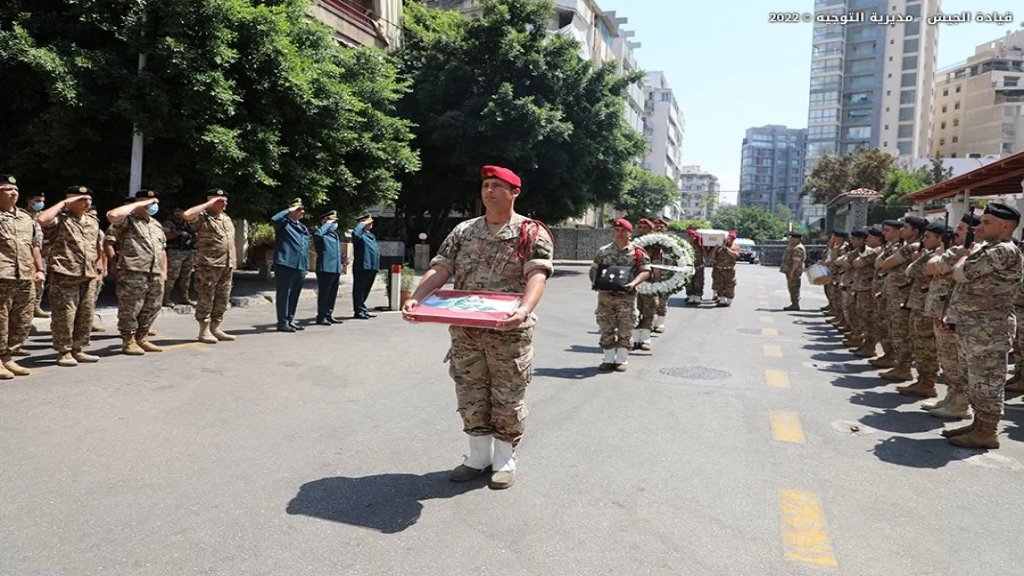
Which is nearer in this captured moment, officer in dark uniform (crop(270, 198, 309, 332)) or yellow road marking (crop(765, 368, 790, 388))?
yellow road marking (crop(765, 368, 790, 388))

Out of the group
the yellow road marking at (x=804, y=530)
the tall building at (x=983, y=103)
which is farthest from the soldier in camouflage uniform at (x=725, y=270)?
the tall building at (x=983, y=103)

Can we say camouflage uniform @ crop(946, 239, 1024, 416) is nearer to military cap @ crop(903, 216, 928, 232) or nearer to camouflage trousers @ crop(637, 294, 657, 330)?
military cap @ crop(903, 216, 928, 232)

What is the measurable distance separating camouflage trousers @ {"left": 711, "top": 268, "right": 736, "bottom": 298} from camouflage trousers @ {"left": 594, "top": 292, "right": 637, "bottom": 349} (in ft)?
33.3

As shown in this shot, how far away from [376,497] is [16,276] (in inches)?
200

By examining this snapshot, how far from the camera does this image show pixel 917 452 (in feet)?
18.8

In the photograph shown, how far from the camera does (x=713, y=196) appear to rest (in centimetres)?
14238

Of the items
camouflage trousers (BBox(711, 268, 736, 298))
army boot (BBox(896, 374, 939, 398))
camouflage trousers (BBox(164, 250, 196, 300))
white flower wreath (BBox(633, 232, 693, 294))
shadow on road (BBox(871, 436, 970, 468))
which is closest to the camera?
shadow on road (BBox(871, 436, 970, 468))

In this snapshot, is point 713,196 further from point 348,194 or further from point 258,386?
point 258,386

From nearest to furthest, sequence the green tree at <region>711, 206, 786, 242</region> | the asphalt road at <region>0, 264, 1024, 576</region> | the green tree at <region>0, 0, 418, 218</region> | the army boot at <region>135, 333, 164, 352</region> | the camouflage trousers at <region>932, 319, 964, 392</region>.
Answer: the asphalt road at <region>0, 264, 1024, 576</region>
the camouflage trousers at <region>932, 319, 964, 392</region>
the army boot at <region>135, 333, 164, 352</region>
the green tree at <region>0, 0, 418, 218</region>
the green tree at <region>711, 206, 786, 242</region>

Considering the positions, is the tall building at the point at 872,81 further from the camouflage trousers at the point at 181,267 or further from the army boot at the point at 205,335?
the army boot at the point at 205,335

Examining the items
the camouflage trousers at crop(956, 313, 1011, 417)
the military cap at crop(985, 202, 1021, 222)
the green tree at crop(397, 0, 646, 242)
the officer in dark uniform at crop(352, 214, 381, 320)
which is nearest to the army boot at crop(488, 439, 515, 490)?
the camouflage trousers at crop(956, 313, 1011, 417)

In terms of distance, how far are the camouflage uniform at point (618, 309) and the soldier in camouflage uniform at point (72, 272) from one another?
568 centimetres

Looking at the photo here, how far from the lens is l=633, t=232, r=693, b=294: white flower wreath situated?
38.1ft

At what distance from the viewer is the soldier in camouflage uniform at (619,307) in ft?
29.0
